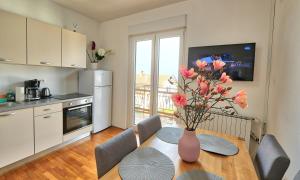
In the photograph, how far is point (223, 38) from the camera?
2.27m

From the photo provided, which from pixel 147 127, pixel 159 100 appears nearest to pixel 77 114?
pixel 159 100

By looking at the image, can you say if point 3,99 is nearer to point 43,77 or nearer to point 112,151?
point 43,77

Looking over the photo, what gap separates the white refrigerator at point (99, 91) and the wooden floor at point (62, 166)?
714 millimetres

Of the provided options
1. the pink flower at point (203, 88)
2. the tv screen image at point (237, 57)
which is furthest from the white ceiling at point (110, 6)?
the pink flower at point (203, 88)

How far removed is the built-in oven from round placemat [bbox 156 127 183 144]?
1789 millimetres

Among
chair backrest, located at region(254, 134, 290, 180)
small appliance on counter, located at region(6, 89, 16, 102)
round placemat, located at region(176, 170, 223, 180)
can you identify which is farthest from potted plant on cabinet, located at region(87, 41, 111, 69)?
chair backrest, located at region(254, 134, 290, 180)

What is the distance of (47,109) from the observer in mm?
2275

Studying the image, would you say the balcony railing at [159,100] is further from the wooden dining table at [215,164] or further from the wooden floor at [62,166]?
the wooden dining table at [215,164]

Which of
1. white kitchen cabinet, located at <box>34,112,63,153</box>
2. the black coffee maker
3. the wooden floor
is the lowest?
the wooden floor

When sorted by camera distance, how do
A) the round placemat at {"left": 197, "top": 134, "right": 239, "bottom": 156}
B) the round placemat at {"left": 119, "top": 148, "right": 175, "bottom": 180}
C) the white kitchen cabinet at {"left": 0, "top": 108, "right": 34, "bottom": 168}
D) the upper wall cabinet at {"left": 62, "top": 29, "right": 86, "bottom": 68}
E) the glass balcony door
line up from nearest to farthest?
the round placemat at {"left": 119, "top": 148, "right": 175, "bottom": 180} → the round placemat at {"left": 197, "top": 134, "right": 239, "bottom": 156} → the white kitchen cabinet at {"left": 0, "top": 108, "right": 34, "bottom": 168} → the upper wall cabinet at {"left": 62, "top": 29, "right": 86, "bottom": 68} → the glass balcony door

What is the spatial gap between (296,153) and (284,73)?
0.82 m

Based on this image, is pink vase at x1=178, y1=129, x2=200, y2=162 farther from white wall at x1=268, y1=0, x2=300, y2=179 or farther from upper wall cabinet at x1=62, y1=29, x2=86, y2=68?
upper wall cabinet at x1=62, y1=29, x2=86, y2=68

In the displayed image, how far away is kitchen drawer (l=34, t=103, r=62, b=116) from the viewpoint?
215 cm

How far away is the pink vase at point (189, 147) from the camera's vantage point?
1021mm
